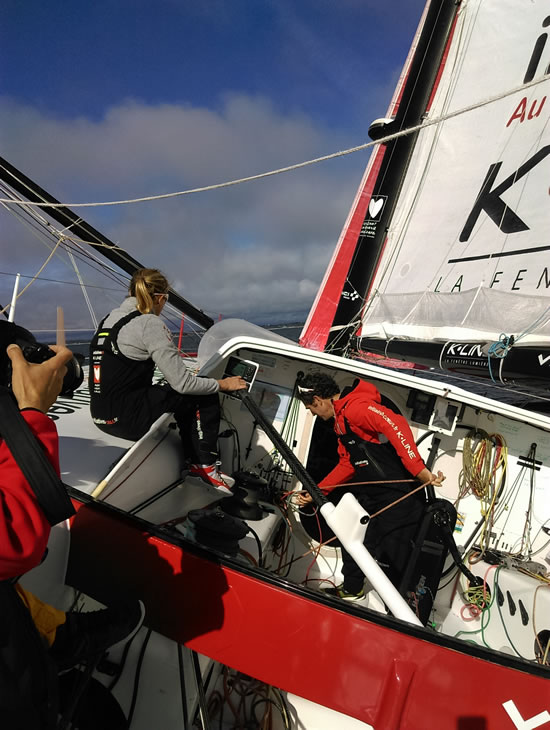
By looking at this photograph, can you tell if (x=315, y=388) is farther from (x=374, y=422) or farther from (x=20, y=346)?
(x=20, y=346)

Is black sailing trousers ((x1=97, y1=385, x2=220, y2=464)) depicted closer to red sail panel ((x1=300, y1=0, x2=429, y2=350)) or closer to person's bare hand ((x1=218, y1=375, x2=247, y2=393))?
person's bare hand ((x1=218, y1=375, x2=247, y2=393))

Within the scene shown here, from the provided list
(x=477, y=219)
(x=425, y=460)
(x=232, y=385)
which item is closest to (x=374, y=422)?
→ (x=232, y=385)

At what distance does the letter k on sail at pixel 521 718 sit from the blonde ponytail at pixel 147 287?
229 centimetres

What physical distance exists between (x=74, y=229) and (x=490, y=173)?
4.49m

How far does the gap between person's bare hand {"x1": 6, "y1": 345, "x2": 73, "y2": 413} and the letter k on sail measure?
169 cm

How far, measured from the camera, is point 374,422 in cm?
240

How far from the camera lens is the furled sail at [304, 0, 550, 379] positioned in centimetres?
317

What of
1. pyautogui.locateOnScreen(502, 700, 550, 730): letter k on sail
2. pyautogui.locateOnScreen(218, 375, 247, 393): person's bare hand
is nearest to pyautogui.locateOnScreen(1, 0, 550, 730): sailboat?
pyautogui.locateOnScreen(502, 700, 550, 730): letter k on sail

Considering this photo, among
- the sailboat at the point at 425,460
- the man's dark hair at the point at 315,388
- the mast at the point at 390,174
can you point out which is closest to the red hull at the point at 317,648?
the sailboat at the point at 425,460

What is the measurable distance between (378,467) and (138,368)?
1.56 meters

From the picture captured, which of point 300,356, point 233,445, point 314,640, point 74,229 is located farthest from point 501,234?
point 74,229

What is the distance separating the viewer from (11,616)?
0.91 metres

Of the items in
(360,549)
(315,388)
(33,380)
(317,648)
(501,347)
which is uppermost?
(501,347)

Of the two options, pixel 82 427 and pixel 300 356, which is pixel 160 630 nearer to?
pixel 300 356
